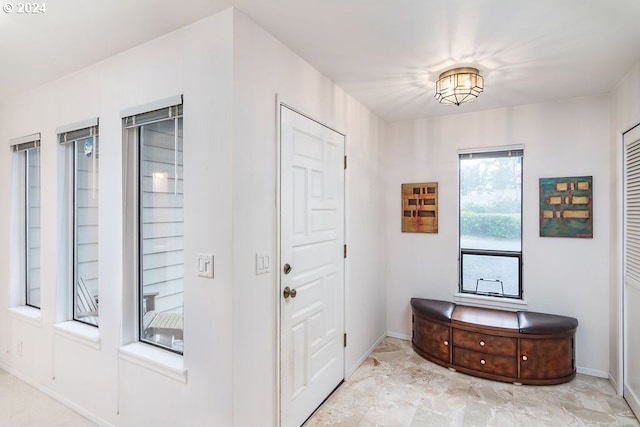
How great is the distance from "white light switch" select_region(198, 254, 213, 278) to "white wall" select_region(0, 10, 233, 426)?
4 cm

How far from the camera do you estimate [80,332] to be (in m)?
2.39

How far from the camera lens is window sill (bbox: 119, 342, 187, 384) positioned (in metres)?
1.84

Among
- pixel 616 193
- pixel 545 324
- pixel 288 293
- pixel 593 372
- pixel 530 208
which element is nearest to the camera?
pixel 288 293

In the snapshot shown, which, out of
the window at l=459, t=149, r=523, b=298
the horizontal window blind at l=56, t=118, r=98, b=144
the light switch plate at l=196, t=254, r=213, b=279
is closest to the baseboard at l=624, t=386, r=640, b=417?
the window at l=459, t=149, r=523, b=298

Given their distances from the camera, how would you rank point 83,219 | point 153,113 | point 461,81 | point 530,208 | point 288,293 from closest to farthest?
point 153,113 → point 288,293 → point 461,81 → point 83,219 → point 530,208

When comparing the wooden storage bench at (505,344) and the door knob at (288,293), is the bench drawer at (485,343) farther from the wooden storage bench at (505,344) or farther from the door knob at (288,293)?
the door knob at (288,293)

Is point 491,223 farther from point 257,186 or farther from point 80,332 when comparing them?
point 80,332

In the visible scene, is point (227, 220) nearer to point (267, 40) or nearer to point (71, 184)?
point (267, 40)

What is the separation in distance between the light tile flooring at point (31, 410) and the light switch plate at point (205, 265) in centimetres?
154

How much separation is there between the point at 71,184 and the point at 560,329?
4.17m

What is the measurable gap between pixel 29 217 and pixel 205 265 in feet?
7.98

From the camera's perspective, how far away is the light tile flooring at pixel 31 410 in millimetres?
2289

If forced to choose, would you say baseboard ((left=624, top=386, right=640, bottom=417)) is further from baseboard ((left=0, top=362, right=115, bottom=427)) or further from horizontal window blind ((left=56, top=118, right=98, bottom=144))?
horizontal window blind ((left=56, top=118, right=98, bottom=144))

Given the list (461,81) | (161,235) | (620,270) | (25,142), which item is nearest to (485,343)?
(620,270)
